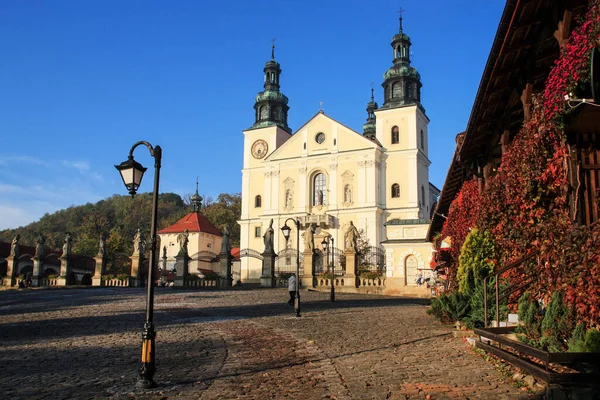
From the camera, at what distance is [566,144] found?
7.97 m

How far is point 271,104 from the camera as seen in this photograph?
6247 cm

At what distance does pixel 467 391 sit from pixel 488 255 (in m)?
6.17

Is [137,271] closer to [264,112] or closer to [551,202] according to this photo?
[264,112]

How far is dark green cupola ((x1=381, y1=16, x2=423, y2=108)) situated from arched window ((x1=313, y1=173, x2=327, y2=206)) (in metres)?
9.72

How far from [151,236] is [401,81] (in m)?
51.1

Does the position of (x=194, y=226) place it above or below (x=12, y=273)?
above

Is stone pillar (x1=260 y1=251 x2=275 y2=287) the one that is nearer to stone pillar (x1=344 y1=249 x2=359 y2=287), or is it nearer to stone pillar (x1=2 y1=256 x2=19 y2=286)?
stone pillar (x1=344 y1=249 x2=359 y2=287)

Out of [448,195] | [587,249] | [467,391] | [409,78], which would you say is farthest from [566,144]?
[409,78]

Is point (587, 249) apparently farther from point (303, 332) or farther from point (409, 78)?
point (409, 78)

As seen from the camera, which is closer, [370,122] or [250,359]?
[250,359]

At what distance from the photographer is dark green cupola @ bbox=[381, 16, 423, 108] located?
183 feet

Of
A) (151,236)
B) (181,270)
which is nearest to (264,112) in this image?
(181,270)

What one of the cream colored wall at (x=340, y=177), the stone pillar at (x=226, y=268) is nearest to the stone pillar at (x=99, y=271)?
the stone pillar at (x=226, y=268)

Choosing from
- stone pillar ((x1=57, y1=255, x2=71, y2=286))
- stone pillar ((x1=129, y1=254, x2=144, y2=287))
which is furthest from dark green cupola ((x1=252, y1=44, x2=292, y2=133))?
stone pillar ((x1=57, y1=255, x2=71, y2=286))
